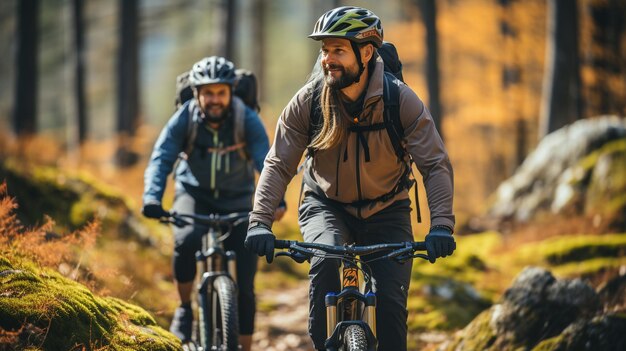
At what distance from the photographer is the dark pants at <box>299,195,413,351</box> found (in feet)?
14.1

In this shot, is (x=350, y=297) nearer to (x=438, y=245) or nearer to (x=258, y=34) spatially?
(x=438, y=245)

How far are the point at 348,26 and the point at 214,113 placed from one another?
2.19m

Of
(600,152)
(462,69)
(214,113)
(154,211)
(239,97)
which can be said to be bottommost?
(154,211)

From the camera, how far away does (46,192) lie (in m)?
9.65

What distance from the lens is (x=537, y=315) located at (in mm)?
6070

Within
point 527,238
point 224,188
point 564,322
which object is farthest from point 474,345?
point 527,238

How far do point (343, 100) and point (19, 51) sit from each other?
16.2m

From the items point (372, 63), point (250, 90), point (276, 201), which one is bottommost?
point (276, 201)

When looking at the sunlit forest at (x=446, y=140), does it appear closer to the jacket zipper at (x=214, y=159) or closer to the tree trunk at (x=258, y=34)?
the tree trunk at (x=258, y=34)

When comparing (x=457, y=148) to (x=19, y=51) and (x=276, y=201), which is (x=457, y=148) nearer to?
(x=19, y=51)

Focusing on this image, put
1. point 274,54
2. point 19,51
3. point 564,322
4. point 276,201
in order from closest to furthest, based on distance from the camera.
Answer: point 276,201 → point 564,322 → point 19,51 → point 274,54

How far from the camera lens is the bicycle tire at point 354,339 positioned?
3.91 m

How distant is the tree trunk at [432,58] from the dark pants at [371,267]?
13.1 meters

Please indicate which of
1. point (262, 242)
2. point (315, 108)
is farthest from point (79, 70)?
point (262, 242)
